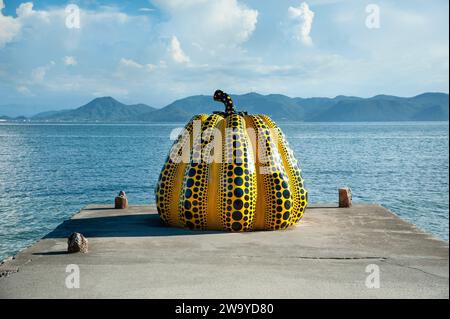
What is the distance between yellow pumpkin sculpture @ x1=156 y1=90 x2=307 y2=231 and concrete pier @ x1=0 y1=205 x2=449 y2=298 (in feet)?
1.38

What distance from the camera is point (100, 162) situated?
2432 inches

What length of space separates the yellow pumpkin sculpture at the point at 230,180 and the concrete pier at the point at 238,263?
422 millimetres

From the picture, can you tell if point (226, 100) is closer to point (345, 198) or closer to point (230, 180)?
point (230, 180)

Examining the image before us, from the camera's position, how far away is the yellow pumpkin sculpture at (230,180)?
557 inches

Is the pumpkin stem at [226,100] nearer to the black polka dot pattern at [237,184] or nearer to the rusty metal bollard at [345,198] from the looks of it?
the black polka dot pattern at [237,184]

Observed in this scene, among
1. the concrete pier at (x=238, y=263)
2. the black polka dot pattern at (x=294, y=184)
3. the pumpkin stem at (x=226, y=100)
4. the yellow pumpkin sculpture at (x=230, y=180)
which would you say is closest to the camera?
the concrete pier at (x=238, y=263)

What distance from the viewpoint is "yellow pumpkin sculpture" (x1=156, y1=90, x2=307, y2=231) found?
14.2 m

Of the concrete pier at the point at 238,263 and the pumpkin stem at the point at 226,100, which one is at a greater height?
the pumpkin stem at the point at 226,100

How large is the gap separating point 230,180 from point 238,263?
9.19 ft

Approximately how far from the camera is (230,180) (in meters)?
14.0

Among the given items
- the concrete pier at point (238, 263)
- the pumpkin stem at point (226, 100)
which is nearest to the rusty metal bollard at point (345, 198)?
the concrete pier at point (238, 263)

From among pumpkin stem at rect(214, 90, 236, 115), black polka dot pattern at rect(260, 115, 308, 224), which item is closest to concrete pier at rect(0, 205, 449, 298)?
black polka dot pattern at rect(260, 115, 308, 224)
